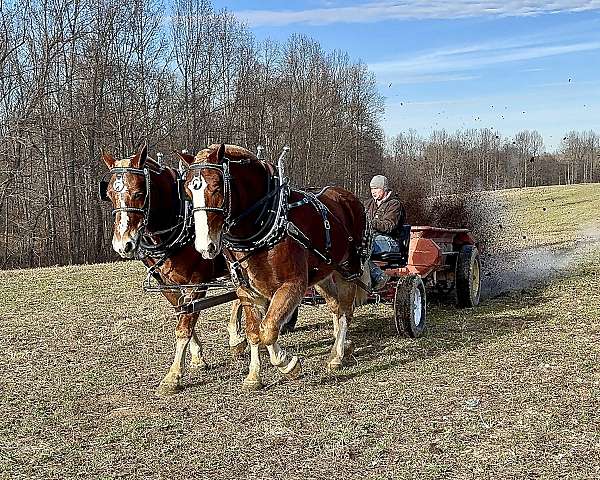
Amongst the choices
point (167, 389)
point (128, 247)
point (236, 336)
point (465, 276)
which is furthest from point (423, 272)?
point (128, 247)

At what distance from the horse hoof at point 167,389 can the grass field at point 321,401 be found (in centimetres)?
8

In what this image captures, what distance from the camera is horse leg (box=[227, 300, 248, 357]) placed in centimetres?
761

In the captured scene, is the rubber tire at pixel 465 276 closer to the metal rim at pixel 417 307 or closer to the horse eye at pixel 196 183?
the metal rim at pixel 417 307

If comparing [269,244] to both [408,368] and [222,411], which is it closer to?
[222,411]

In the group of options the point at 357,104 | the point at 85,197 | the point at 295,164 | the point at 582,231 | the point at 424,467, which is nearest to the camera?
the point at 424,467

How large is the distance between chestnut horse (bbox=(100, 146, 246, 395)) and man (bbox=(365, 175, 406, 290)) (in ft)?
6.47

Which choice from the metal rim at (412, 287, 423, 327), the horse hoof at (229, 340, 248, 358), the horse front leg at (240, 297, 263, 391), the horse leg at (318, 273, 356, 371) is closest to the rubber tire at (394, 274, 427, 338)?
the metal rim at (412, 287, 423, 327)

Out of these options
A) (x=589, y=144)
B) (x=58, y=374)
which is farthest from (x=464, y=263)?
(x=589, y=144)

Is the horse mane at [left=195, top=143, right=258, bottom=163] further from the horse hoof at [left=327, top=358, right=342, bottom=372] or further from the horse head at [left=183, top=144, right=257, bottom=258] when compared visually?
the horse hoof at [left=327, top=358, right=342, bottom=372]

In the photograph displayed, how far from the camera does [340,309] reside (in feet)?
24.2

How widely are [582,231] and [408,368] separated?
1828 centimetres

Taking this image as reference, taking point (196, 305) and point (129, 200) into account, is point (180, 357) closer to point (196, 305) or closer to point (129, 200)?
point (196, 305)

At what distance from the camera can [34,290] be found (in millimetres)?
12992

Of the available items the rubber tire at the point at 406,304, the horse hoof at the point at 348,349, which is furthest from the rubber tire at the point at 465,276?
the horse hoof at the point at 348,349
